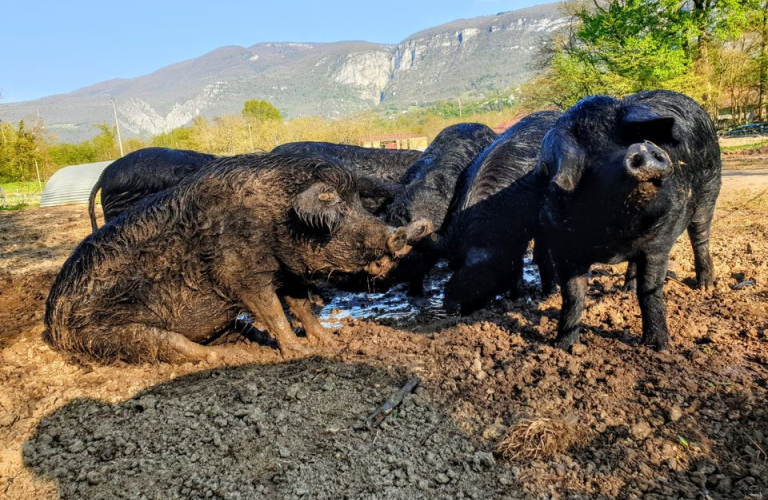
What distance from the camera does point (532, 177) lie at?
514 centimetres

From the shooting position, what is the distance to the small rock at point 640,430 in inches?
109

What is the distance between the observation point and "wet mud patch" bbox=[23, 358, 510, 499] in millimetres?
2678

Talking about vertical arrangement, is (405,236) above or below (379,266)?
above

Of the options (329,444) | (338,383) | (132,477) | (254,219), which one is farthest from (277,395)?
(254,219)

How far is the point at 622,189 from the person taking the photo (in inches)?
119

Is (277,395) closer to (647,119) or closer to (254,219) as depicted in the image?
(254,219)

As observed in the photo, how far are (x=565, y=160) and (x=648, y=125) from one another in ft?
1.90

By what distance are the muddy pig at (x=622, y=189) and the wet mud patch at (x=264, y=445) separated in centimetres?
151

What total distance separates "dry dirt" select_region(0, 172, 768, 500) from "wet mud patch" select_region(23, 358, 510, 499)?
0.01 metres

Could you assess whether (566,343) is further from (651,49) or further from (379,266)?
(651,49)

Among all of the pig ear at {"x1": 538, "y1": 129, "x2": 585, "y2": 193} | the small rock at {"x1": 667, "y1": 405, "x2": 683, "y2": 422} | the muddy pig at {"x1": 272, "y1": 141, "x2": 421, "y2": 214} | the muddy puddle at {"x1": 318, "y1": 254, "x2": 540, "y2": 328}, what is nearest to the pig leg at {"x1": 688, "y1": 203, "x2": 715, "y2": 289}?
the muddy puddle at {"x1": 318, "y1": 254, "x2": 540, "y2": 328}

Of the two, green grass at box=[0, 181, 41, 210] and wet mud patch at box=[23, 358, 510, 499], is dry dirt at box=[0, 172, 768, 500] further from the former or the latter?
green grass at box=[0, 181, 41, 210]

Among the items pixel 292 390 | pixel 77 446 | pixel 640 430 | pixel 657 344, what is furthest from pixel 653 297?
pixel 77 446

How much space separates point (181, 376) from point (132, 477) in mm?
1307
